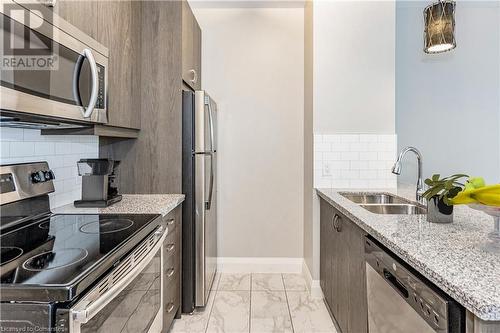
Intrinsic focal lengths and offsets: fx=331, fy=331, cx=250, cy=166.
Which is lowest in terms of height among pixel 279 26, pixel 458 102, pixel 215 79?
pixel 458 102

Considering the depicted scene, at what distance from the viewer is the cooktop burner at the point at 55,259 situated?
1.06 meters

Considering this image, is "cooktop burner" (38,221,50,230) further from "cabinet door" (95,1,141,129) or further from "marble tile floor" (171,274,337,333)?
"marble tile floor" (171,274,337,333)

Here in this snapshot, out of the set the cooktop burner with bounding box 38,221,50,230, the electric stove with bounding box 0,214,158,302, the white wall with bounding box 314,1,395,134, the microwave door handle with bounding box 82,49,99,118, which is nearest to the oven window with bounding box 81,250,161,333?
the electric stove with bounding box 0,214,158,302

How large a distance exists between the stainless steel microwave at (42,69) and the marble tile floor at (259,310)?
1.66 metres

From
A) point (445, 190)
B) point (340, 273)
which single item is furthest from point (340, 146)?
point (445, 190)

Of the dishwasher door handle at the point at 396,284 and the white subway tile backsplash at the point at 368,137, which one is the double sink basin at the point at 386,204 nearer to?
the white subway tile backsplash at the point at 368,137

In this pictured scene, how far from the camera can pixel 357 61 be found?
2.81 meters

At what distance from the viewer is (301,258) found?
3451 mm

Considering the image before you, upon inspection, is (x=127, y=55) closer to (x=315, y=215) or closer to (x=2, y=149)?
(x=2, y=149)

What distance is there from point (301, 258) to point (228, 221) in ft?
2.80

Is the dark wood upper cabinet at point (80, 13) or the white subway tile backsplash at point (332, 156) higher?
the dark wood upper cabinet at point (80, 13)

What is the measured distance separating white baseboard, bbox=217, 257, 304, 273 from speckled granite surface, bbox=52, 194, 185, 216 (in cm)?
132

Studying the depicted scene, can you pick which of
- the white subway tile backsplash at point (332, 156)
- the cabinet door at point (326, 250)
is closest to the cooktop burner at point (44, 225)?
the cabinet door at point (326, 250)

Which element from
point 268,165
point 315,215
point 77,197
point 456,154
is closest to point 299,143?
point 268,165
